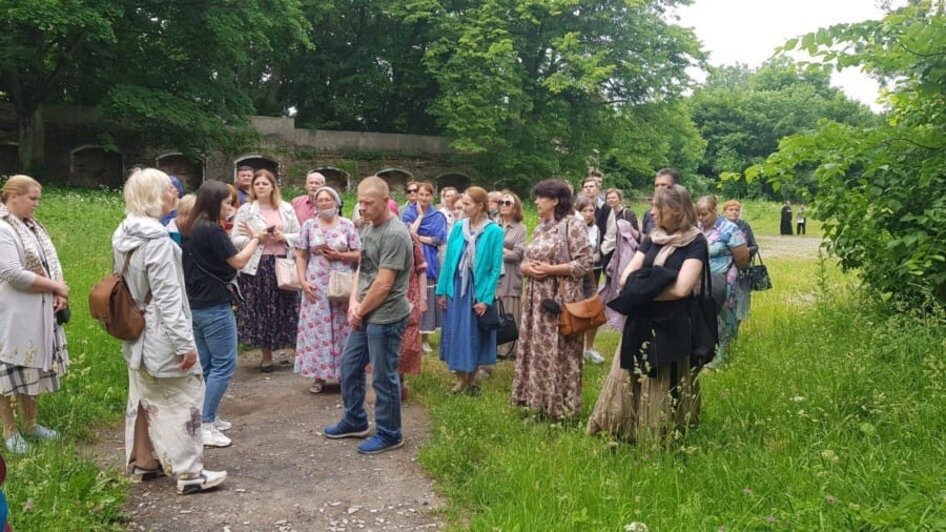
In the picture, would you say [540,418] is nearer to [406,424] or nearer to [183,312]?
[406,424]

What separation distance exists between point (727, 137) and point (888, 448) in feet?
153

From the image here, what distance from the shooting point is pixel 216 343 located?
4617 mm

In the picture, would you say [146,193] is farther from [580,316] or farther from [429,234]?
[429,234]

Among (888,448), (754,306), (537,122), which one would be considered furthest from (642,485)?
(537,122)

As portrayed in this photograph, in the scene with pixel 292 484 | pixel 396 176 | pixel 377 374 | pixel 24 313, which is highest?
pixel 396 176

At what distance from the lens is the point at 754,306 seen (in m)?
9.00

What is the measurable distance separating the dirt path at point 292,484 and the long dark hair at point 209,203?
5.10ft

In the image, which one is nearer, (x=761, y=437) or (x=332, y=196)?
(x=761, y=437)

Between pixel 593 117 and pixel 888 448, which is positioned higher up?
pixel 593 117

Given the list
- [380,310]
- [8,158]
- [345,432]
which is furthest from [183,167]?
[380,310]

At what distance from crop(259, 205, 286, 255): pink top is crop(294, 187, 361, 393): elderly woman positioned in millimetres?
428

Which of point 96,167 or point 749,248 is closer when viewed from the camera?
point 749,248

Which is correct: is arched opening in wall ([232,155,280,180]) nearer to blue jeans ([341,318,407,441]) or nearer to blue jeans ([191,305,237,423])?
blue jeans ([191,305,237,423])

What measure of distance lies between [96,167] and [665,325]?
28.2 metres
